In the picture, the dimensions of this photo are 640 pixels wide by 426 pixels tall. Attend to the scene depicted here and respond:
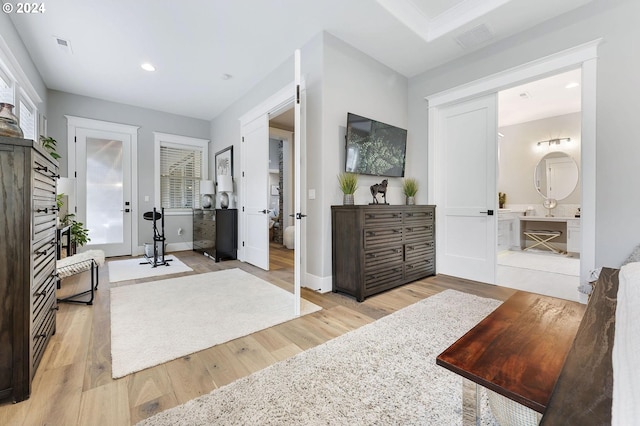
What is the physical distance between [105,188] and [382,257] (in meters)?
5.08

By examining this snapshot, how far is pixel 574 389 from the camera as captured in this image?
1.80 feet

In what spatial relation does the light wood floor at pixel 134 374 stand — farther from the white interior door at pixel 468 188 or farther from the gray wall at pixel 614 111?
the gray wall at pixel 614 111

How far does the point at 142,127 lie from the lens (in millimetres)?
5297

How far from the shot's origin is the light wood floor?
127 cm

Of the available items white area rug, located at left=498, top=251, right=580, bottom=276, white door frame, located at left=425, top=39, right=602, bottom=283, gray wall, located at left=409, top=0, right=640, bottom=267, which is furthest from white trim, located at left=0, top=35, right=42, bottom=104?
white area rug, located at left=498, top=251, right=580, bottom=276

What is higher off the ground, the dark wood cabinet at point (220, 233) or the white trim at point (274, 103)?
the white trim at point (274, 103)

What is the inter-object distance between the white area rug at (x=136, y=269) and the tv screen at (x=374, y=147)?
114 inches

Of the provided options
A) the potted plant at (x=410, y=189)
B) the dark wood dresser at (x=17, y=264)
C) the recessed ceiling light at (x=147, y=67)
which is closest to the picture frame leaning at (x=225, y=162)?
the recessed ceiling light at (x=147, y=67)

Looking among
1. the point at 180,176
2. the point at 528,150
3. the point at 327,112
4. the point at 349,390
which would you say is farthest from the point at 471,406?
the point at 528,150

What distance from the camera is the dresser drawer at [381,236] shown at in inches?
108

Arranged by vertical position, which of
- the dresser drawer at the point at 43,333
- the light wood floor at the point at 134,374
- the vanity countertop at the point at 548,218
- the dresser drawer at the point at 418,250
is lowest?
the light wood floor at the point at 134,374

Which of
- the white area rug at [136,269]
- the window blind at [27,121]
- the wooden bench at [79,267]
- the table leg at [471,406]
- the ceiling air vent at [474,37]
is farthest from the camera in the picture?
the white area rug at [136,269]

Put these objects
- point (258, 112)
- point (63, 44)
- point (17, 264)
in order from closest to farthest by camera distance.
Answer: point (17, 264) → point (63, 44) → point (258, 112)

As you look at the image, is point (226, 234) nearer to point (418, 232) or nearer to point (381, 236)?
point (381, 236)
